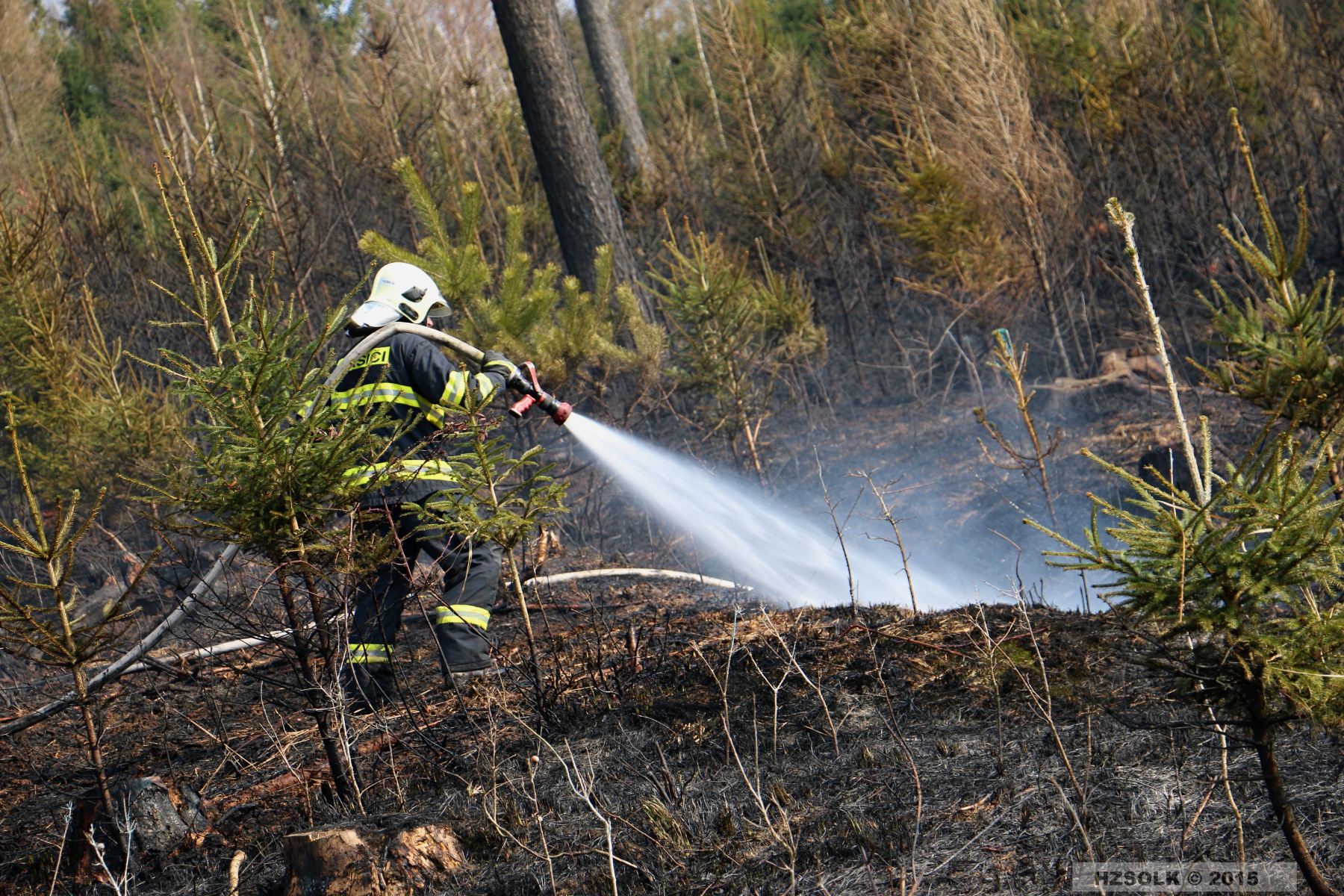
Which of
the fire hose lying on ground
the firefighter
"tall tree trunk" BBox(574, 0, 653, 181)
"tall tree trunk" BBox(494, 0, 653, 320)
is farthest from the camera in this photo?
"tall tree trunk" BBox(574, 0, 653, 181)

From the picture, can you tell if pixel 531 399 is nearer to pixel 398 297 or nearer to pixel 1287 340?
pixel 398 297

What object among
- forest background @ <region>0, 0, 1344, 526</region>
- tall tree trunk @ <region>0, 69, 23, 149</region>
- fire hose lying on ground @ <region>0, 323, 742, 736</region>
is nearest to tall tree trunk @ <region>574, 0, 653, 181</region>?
forest background @ <region>0, 0, 1344, 526</region>

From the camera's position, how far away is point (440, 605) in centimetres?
430

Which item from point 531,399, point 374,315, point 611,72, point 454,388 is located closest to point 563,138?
point 611,72

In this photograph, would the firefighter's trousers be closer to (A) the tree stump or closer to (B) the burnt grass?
A: (B) the burnt grass

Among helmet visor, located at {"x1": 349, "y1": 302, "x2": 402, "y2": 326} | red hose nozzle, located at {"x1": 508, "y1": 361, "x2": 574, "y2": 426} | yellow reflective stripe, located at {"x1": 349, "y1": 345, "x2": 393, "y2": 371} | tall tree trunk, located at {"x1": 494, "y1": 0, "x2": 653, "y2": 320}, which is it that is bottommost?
red hose nozzle, located at {"x1": 508, "y1": 361, "x2": 574, "y2": 426}

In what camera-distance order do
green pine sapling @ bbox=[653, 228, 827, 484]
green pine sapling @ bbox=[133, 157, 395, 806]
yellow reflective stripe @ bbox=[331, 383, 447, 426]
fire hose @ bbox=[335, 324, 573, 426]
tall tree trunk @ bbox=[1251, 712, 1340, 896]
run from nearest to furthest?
tall tree trunk @ bbox=[1251, 712, 1340, 896] < green pine sapling @ bbox=[133, 157, 395, 806] < yellow reflective stripe @ bbox=[331, 383, 447, 426] < fire hose @ bbox=[335, 324, 573, 426] < green pine sapling @ bbox=[653, 228, 827, 484]

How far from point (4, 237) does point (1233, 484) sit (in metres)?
10.1

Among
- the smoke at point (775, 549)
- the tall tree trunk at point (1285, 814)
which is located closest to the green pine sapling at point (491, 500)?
the smoke at point (775, 549)

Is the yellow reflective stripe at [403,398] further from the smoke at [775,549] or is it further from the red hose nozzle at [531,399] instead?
the smoke at [775,549]

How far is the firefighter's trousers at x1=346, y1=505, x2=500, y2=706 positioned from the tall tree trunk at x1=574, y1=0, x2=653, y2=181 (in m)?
8.44

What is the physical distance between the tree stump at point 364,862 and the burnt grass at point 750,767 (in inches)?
4.1

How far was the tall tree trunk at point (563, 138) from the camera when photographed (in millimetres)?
8758

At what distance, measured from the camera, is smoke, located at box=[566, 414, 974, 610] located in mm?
6801
